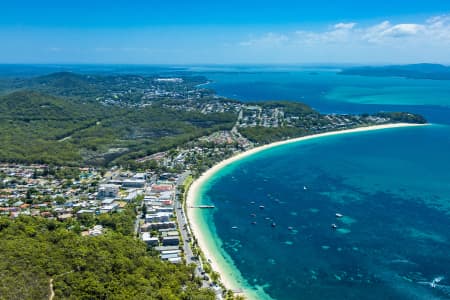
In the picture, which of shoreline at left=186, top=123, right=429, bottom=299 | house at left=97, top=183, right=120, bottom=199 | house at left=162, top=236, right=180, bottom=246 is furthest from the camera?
house at left=97, top=183, right=120, bottom=199

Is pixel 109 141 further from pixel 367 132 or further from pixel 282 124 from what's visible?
pixel 367 132

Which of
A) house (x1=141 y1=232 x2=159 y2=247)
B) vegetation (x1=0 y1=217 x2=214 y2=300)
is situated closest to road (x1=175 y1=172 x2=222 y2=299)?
vegetation (x1=0 y1=217 x2=214 y2=300)

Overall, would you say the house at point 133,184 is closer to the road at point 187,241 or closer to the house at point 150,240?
the road at point 187,241

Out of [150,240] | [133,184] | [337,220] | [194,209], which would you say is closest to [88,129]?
[133,184]

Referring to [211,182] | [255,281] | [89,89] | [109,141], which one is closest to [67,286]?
[255,281]

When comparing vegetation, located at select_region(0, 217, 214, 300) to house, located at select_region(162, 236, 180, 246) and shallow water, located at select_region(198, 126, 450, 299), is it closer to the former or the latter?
house, located at select_region(162, 236, 180, 246)

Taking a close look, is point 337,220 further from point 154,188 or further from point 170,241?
point 154,188

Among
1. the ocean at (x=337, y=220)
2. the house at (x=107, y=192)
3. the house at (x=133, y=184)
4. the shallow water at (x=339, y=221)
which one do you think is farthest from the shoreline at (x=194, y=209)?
the house at (x=107, y=192)

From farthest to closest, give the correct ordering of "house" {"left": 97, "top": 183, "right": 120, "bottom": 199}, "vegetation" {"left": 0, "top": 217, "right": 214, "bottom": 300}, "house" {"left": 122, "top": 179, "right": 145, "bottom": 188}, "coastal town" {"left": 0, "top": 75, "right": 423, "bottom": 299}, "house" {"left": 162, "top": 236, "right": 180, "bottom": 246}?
"house" {"left": 122, "top": 179, "right": 145, "bottom": 188} → "house" {"left": 97, "top": 183, "right": 120, "bottom": 199} → "coastal town" {"left": 0, "top": 75, "right": 423, "bottom": 299} → "house" {"left": 162, "top": 236, "right": 180, "bottom": 246} → "vegetation" {"left": 0, "top": 217, "right": 214, "bottom": 300}
